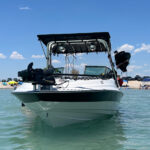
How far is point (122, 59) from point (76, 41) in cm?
181

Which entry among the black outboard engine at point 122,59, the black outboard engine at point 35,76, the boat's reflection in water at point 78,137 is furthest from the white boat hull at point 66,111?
the black outboard engine at point 122,59

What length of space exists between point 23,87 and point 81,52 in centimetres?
333

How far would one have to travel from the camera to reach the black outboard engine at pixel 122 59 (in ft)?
29.4

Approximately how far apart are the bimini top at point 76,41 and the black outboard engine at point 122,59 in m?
0.47

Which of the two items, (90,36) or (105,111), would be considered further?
(90,36)

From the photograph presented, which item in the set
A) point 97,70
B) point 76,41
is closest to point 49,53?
point 76,41

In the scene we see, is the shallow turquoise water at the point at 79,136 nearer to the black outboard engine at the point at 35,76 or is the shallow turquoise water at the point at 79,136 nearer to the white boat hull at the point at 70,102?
the white boat hull at the point at 70,102

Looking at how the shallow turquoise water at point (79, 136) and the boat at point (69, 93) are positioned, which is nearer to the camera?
the shallow turquoise water at point (79, 136)

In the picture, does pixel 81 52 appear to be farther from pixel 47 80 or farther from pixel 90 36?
pixel 47 80

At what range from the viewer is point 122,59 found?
30.0ft

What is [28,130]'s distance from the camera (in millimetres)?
7938

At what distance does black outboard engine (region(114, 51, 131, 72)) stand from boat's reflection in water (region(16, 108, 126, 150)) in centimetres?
215

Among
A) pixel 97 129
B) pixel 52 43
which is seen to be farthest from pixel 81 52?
pixel 97 129

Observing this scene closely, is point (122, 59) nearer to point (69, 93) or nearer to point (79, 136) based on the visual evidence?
point (69, 93)
